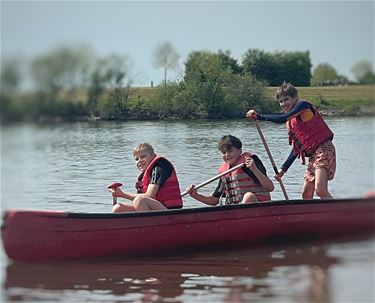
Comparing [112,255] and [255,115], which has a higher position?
[255,115]

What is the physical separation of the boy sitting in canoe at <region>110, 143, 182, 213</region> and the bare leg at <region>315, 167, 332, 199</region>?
1.17m

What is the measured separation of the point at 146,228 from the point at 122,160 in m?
4.51

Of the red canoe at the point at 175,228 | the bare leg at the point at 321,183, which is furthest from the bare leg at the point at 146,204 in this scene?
the bare leg at the point at 321,183

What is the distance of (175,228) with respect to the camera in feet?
19.1

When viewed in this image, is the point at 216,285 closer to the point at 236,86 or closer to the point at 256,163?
the point at 256,163

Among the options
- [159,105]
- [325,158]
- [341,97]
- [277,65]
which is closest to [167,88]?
[159,105]

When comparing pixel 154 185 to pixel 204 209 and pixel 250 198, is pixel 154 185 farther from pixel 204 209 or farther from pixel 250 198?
pixel 250 198

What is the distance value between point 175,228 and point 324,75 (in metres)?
2.73

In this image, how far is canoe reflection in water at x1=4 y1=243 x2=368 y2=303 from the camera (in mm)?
4812

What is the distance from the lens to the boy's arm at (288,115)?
20.1ft

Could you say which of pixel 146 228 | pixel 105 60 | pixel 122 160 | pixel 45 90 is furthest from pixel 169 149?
pixel 146 228

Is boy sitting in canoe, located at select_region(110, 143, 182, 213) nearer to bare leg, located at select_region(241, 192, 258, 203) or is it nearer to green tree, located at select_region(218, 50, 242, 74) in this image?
bare leg, located at select_region(241, 192, 258, 203)

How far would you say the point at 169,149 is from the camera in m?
9.55

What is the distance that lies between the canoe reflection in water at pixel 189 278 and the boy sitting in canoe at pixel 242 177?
1.52 ft
